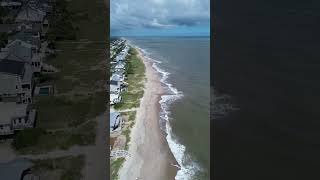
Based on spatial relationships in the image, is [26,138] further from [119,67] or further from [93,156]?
[119,67]

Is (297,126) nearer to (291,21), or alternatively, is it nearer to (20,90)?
(20,90)

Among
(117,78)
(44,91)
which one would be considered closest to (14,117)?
(44,91)

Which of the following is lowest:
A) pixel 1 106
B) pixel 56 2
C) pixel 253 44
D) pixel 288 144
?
pixel 288 144

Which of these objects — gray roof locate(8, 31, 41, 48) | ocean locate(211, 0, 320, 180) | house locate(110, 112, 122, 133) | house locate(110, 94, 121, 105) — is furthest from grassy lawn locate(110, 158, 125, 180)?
gray roof locate(8, 31, 41, 48)

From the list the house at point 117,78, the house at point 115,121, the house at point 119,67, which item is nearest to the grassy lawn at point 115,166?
the house at point 115,121

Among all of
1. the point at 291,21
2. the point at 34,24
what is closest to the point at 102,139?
the point at 34,24

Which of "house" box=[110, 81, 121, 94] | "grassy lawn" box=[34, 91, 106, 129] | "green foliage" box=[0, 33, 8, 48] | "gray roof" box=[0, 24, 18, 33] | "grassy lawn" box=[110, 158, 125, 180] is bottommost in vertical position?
"grassy lawn" box=[110, 158, 125, 180]

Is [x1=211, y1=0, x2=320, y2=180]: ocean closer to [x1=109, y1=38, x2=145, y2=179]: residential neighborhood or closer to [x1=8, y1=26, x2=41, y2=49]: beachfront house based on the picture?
[x1=109, y1=38, x2=145, y2=179]: residential neighborhood
